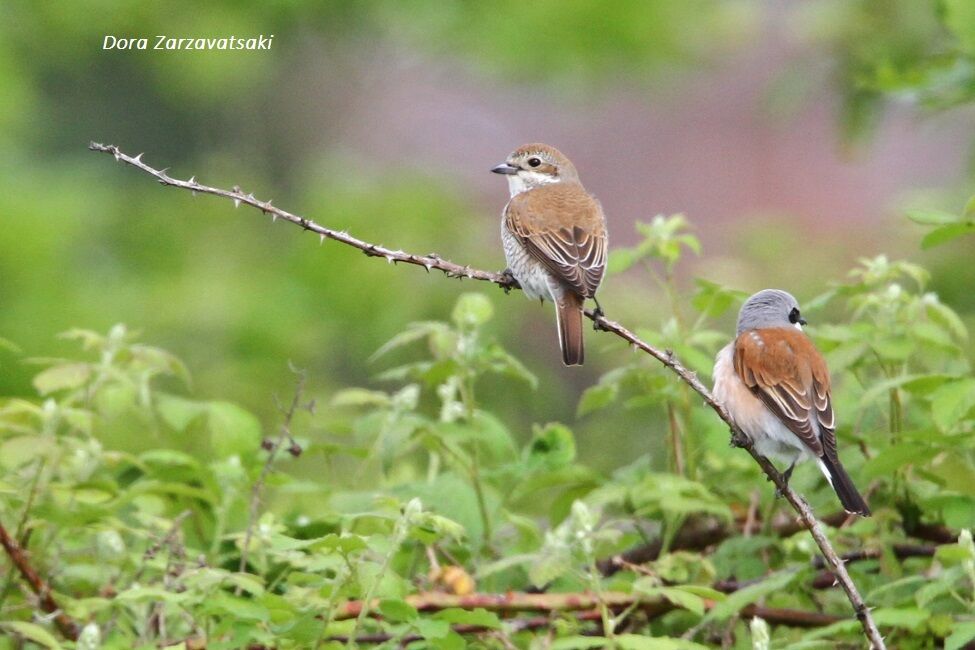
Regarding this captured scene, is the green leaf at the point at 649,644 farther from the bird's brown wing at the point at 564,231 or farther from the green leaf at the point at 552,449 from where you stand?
the bird's brown wing at the point at 564,231

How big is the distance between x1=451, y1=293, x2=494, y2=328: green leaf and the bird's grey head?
77 cm

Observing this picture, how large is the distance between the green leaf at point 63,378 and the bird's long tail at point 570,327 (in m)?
1.43

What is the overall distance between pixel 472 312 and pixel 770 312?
907 mm

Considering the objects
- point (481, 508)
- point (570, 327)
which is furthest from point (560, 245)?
point (481, 508)

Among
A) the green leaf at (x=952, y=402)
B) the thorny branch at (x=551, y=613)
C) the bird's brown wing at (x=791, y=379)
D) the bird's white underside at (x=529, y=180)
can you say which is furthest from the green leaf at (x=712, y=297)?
the bird's white underside at (x=529, y=180)

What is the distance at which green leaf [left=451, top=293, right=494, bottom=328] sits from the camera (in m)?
4.04

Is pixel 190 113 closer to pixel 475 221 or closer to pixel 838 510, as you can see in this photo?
pixel 475 221

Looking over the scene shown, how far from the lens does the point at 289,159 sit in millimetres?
19250

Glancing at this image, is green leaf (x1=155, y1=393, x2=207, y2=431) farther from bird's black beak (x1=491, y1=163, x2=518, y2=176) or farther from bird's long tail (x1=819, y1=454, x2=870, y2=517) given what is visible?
bird's black beak (x1=491, y1=163, x2=518, y2=176)

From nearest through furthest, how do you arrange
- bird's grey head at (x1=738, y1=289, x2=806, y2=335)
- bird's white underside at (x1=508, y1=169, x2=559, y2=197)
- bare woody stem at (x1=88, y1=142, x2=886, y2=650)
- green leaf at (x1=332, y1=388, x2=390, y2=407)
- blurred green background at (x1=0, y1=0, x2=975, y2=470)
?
bare woody stem at (x1=88, y1=142, x2=886, y2=650) → green leaf at (x1=332, y1=388, x2=390, y2=407) → bird's grey head at (x1=738, y1=289, x2=806, y2=335) → bird's white underside at (x1=508, y1=169, x2=559, y2=197) → blurred green background at (x1=0, y1=0, x2=975, y2=470)

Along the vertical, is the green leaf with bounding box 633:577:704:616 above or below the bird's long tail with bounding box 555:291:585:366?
below

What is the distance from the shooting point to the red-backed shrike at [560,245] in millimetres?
4707

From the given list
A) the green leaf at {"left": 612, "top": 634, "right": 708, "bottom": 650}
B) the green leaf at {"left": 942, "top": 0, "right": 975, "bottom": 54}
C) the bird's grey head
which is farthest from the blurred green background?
the green leaf at {"left": 612, "top": 634, "right": 708, "bottom": 650}

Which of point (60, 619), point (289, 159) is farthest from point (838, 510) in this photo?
point (289, 159)
